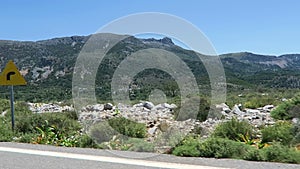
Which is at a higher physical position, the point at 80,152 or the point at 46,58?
the point at 46,58

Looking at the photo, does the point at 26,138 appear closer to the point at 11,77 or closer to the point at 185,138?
the point at 11,77

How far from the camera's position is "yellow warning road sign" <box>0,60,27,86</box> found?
11820mm

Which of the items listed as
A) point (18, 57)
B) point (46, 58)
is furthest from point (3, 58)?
point (46, 58)

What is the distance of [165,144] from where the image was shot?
9758mm

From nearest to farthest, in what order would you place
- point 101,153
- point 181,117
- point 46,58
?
point 101,153
point 181,117
point 46,58

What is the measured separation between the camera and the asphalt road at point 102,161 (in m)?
7.05

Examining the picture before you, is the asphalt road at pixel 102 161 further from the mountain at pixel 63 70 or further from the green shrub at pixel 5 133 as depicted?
the mountain at pixel 63 70

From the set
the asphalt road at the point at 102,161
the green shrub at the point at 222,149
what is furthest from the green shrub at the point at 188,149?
the asphalt road at the point at 102,161

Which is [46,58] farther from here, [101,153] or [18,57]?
[101,153]

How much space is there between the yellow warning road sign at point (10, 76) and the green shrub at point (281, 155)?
756cm

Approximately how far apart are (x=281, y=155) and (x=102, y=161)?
11.1 feet

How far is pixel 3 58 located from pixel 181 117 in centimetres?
9935

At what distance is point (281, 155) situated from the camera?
7.53 meters

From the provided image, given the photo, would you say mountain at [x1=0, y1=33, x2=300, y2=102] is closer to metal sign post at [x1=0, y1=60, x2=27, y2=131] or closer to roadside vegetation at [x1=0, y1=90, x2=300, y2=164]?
roadside vegetation at [x1=0, y1=90, x2=300, y2=164]
